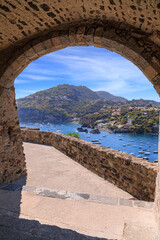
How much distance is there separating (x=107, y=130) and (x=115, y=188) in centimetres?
5083

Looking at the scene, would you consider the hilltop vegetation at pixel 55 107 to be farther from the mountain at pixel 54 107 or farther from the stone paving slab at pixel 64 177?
the stone paving slab at pixel 64 177

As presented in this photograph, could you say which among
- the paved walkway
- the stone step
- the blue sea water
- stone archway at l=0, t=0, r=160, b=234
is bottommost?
the blue sea water

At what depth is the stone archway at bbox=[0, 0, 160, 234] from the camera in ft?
6.08

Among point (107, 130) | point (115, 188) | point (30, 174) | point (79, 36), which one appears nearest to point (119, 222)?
point (115, 188)

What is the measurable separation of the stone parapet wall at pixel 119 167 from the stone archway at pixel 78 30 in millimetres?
1054

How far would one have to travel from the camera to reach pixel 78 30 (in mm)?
2430

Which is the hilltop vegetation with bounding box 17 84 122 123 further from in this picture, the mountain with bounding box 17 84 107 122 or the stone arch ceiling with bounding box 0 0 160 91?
the stone arch ceiling with bounding box 0 0 160 91

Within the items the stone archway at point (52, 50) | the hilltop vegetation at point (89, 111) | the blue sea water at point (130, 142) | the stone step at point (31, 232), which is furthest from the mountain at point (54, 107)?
the stone step at point (31, 232)

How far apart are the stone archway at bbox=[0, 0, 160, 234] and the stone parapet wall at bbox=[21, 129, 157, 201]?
1.05 m

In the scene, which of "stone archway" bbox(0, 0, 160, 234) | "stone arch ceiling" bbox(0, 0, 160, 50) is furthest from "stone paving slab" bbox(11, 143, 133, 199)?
"stone arch ceiling" bbox(0, 0, 160, 50)

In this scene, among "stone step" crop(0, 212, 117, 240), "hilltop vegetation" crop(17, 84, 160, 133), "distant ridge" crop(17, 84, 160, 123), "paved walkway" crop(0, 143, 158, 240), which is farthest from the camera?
"distant ridge" crop(17, 84, 160, 123)

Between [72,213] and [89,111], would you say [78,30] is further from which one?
[89,111]

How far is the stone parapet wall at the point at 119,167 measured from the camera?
3.24m

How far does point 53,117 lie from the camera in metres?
73.9
